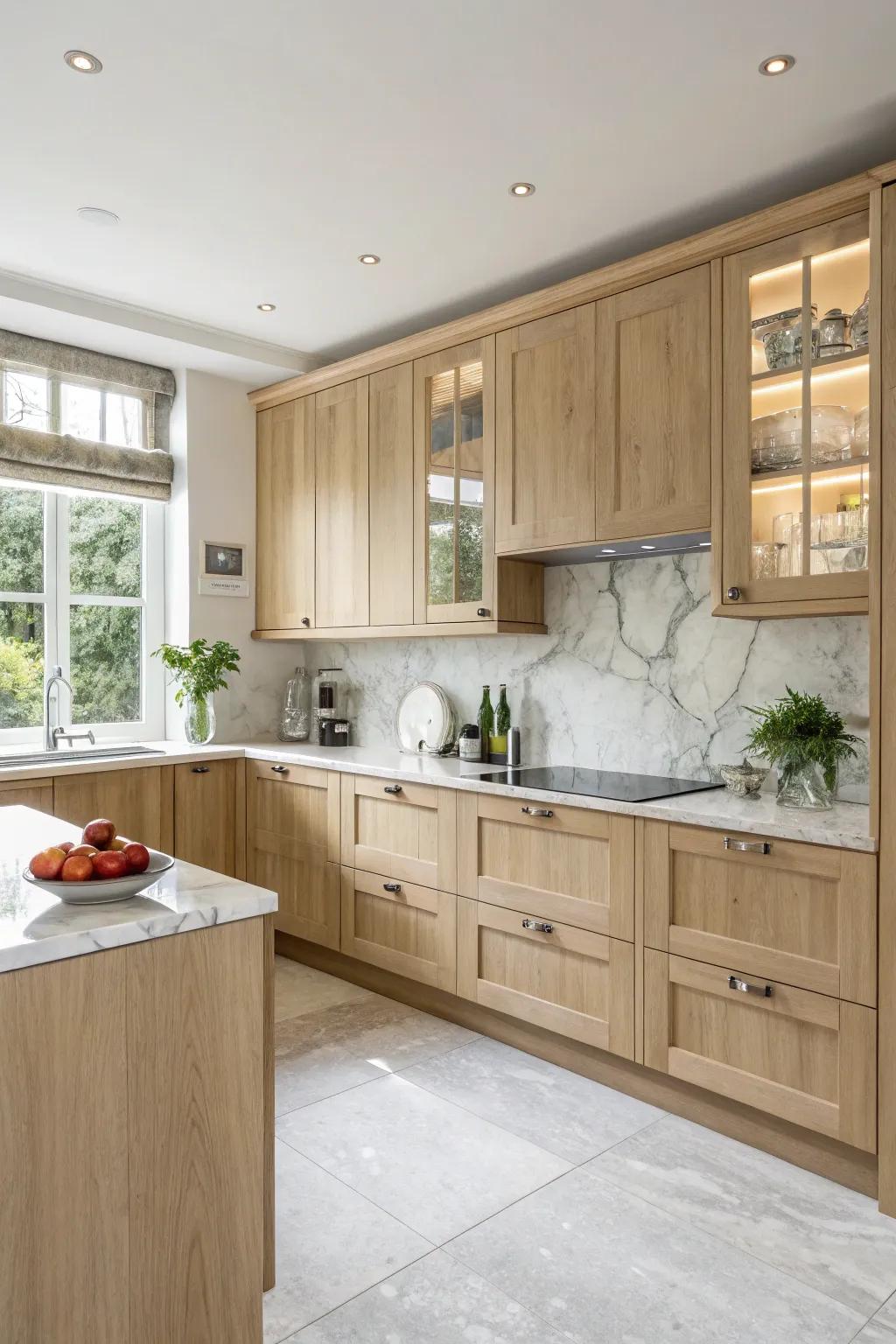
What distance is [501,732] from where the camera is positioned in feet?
11.9

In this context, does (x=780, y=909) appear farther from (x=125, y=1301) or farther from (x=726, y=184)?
(x=726, y=184)

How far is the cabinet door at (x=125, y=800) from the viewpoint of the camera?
3406 mm

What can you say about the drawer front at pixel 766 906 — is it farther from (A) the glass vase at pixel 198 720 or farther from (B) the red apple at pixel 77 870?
(A) the glass vase at pixel 198 720

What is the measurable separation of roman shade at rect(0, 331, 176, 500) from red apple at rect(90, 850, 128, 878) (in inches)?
105

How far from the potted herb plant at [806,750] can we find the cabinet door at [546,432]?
84 cm

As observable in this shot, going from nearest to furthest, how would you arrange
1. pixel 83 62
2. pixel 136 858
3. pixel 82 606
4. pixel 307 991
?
1. pixel 136 858
2. pixel 83 62
3. pixel 307 991
4. pixel 82 606

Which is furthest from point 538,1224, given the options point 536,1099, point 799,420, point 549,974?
point 799,420

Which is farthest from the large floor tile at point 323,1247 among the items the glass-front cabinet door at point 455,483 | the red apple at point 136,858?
the glass-front cabinet door at point 455,483

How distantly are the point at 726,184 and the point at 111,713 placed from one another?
325 cm

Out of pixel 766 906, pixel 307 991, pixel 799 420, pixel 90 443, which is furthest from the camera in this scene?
pixel 90 443

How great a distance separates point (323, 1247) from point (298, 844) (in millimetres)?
1923

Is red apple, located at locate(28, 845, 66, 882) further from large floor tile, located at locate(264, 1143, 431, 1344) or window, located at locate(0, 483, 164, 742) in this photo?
window, located at locate(0, 483, 164, 742)

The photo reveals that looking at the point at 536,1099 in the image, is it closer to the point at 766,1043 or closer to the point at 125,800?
the point at 766,1043

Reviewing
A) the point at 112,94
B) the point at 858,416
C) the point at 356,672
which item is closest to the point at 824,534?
the point at 858,416
